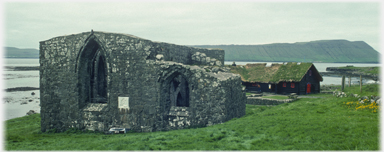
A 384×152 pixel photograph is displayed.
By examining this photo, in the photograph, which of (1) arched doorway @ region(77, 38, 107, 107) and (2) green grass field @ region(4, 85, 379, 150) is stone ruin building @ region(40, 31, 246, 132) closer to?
(1) arched doorway @ region(77, 38, 107, 107)

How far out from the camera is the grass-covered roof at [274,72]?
3338 centimetres

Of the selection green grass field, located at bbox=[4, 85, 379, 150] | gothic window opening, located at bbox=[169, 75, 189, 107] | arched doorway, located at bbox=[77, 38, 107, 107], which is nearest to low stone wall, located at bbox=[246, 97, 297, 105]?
gothic window opening, located at bbox=[169, 75, 189, 107]

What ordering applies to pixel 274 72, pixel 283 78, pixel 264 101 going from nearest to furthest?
pixel 264 101 < pixel 283 78 < pixel 274 72

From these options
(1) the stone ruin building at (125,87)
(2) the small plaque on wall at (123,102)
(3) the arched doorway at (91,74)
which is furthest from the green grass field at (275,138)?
(3) the arched doorway at (91,74)

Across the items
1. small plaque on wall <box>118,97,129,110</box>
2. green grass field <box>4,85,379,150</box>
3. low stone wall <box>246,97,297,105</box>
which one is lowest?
low stone wall <box>246,97,297,105</box>

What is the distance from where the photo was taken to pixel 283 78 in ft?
111

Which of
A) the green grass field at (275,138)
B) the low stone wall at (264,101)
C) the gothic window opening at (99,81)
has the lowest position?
the low stone wall at (264,101)

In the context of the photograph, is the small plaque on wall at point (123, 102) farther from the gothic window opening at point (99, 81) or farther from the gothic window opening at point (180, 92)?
the gothic window opening at point (180, 92)

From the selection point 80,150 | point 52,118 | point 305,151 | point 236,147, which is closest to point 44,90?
point 52,118

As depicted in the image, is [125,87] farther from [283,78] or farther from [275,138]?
[283,78]

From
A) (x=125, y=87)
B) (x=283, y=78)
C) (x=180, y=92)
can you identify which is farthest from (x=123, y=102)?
(x=283, y=78)

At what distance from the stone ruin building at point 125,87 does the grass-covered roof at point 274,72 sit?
2036 cm

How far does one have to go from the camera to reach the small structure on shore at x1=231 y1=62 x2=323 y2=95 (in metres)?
33.6

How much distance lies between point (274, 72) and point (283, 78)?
2.05m
